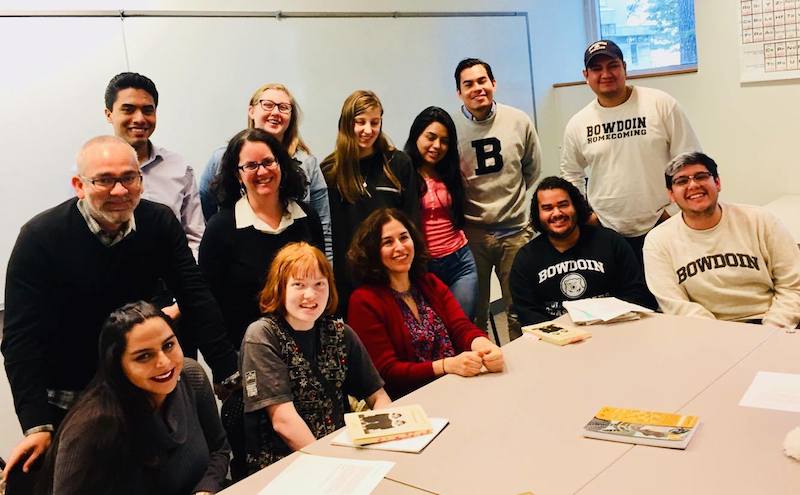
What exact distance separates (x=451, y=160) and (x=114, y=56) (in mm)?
1601

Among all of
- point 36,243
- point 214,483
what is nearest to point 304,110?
point 36,243

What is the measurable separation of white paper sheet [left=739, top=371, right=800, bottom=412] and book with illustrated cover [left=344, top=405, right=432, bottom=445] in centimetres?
82

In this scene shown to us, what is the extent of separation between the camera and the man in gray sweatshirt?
3.48m

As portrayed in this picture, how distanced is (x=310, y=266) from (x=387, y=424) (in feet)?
1.99

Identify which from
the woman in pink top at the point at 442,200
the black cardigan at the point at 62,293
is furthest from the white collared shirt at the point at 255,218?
the woman in pink top at the point at 442,200

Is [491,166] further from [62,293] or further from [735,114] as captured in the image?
[62,293]

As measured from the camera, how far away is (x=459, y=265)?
10.9 feet

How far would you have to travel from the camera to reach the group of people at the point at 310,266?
1.90m

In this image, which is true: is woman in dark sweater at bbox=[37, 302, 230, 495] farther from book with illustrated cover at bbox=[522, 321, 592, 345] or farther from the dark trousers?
book with illustrated cover at bbox=[522, 321, 592, 345]

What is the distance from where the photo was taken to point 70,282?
2.00 meters

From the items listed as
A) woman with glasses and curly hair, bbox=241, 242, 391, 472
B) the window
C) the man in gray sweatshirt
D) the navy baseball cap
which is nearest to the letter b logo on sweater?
the man in gray sweatshirt

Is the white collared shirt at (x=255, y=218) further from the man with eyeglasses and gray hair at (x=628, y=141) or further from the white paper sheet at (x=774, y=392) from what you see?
the white paper sheet at (x=774, y=392)

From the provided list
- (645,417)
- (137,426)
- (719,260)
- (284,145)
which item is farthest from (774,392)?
(284,145)

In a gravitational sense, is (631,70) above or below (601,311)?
above
